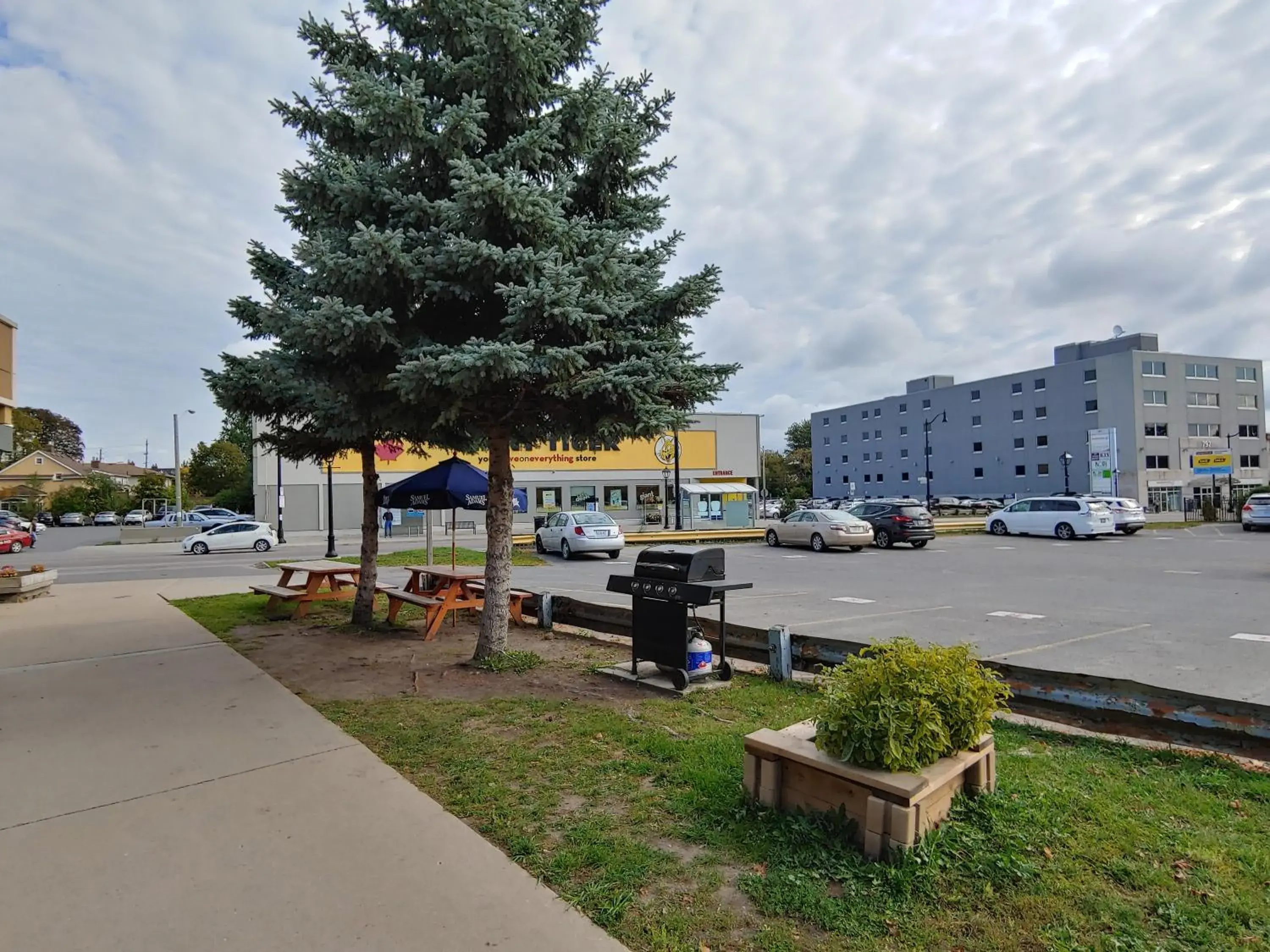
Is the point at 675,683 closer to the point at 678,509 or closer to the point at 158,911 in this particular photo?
the point at 158,911

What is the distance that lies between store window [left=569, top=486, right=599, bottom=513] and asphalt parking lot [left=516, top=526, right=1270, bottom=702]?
25523 mm

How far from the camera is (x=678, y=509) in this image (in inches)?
1336

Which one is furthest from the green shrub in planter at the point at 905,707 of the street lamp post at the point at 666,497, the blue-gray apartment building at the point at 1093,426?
the blue-gray apartment building at the point at 1093,426

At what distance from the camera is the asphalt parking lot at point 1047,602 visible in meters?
6.82

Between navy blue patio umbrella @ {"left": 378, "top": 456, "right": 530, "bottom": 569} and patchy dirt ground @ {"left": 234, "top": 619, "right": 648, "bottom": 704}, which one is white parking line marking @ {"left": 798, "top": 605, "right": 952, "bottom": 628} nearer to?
patchy dirt ground @ {"left": 234, "top": 619, "right": 648, "bottom": 704}

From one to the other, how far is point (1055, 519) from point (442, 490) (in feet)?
83.5

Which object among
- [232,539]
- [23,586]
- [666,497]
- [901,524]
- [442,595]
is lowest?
[232,539]

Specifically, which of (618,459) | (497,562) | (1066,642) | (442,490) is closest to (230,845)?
(497,562)

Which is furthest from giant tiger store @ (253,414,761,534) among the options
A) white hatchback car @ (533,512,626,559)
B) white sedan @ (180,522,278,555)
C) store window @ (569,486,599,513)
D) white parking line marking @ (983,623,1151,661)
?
white parking line marking @ (983,623,1151,661)

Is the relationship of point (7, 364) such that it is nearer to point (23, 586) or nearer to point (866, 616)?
point (23, 586)

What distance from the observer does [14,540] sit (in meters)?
29.4

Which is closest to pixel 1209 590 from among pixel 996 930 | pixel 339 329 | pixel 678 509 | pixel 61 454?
pixel 996 930

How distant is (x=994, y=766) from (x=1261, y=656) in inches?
213

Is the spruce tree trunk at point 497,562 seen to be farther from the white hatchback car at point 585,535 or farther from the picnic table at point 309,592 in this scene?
the white hatchback car at point 585,535
